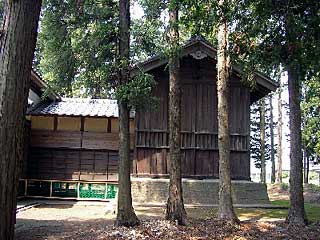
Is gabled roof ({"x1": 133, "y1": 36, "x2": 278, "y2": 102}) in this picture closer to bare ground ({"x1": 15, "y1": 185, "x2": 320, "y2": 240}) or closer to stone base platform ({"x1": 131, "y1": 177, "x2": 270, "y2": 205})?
stone base platform ({"x1": 131, "y1": 177, "x2": 270, "y2": 205})

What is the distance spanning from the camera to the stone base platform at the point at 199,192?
15477mm

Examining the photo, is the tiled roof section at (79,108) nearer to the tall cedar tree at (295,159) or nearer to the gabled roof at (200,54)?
the gabled roof at (200,54)

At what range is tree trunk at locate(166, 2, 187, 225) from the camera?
986 centimetres

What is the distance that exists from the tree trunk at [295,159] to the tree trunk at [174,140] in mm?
3060

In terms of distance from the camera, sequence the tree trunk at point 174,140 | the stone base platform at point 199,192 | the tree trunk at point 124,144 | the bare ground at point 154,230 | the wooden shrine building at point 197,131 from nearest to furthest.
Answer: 1. the bare ground at point 154,230
2. the tree trunk at point 124,144
3. the tree trunk at point 174,140
4. the stone base platform at point 199,192
5. the wooden shrine building at point 197,131

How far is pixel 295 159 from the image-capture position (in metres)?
10.5

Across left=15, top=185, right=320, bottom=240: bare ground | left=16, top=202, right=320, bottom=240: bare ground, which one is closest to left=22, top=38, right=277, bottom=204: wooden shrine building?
left=15, top=185, right=320, bottom=240: bare ground

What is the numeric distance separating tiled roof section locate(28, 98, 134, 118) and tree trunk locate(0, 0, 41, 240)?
13370mm

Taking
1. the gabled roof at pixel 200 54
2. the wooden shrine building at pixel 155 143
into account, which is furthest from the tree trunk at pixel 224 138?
the gabled roof at pixel 200 54

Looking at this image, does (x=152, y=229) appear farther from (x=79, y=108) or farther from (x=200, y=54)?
(x=79, y=108)

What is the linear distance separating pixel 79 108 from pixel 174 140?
1079 centimetres

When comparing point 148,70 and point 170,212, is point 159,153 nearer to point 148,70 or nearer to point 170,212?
point 148,70

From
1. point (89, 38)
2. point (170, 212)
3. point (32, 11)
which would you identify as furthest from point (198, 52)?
point (32, 11)

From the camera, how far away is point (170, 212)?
9.88 m
